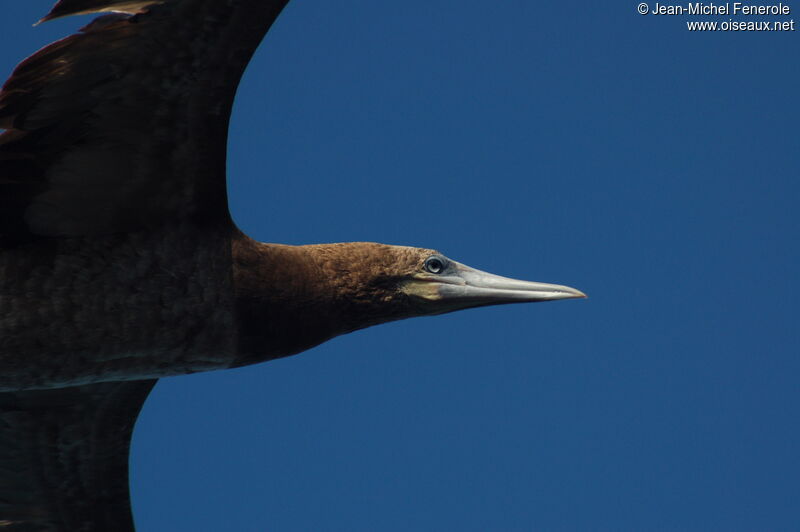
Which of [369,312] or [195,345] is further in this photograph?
[369,312]

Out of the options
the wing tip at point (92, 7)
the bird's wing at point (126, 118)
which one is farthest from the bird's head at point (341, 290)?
the wing tip at point (92, 7)

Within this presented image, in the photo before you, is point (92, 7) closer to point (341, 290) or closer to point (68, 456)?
point (341, 290)

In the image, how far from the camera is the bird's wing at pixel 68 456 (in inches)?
348

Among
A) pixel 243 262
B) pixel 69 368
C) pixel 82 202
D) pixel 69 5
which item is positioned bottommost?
pixel 69 368

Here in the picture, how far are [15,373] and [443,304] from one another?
295 centimetres

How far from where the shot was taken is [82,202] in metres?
7.26

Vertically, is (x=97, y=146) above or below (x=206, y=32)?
below

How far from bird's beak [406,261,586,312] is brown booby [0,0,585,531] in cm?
40

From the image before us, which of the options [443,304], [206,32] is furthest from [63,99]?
[443,304]

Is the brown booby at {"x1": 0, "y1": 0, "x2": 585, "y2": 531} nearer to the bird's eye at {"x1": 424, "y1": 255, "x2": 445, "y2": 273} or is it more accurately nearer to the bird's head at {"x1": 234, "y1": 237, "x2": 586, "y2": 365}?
the bird's head at {"x1": 234, "y1": 237, "x2": 586, "y2": 365}

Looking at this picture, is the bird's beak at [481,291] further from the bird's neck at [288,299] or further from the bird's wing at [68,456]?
the bird's wing at [68,456]

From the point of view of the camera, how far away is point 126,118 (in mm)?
6953

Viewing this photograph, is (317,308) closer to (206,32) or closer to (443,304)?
(443,304)

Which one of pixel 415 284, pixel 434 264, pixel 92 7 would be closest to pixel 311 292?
pixel 415 284
